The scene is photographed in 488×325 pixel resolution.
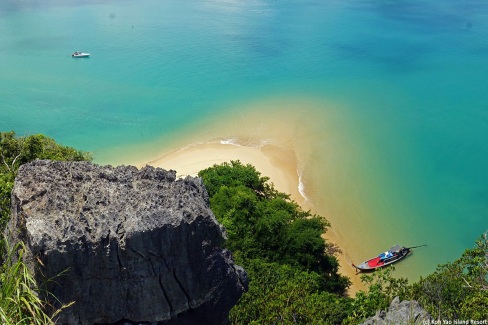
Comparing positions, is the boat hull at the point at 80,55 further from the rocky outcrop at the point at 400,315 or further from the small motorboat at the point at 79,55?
the rocky outcrop at the point at 400,315

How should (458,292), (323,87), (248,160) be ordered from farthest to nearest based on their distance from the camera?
(323,87) → (248,160) → (458,292)

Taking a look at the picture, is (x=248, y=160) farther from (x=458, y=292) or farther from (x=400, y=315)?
(x=400, y=315)

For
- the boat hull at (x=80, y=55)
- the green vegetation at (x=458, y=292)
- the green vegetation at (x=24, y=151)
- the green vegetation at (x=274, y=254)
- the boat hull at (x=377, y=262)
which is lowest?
the boat hull at (x=377, y=262)

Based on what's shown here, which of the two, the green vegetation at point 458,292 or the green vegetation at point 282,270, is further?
the green vegetation at point 282,270

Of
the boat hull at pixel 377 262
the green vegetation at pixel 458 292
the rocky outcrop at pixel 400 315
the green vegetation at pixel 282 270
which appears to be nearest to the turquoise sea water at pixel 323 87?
the boat hull at pixel 377 262

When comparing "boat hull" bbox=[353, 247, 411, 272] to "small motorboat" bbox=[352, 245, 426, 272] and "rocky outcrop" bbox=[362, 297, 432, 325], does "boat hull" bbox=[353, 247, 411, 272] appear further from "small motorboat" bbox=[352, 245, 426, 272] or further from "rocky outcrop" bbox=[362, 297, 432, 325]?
"rocky outcrop" bbox=[362, 297, 432, 325]

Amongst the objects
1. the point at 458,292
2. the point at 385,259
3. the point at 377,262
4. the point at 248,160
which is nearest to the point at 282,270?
the point at 458,292
